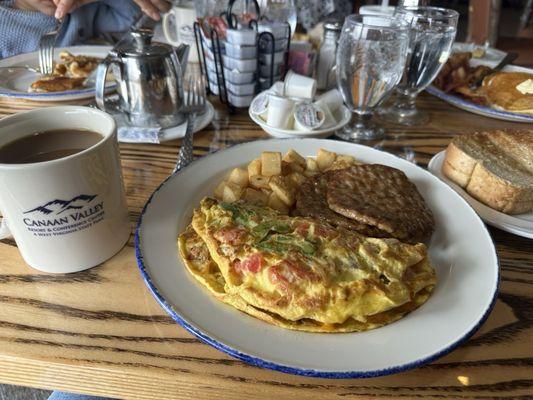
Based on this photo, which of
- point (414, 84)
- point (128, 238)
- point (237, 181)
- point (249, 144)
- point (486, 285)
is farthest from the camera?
point (414, 84)

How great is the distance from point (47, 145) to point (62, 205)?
18 cm

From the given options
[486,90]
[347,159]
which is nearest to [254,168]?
[347,159]

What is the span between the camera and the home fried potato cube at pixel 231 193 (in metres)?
1.01

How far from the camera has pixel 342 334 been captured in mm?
670

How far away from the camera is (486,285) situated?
2.45 ft

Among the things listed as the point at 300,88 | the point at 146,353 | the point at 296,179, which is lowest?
the point at 146,353

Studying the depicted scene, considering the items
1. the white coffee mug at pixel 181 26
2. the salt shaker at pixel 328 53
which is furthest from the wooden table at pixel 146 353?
the white coffee mug at pixel 181 26

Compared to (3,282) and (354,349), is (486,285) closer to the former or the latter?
(354,349)

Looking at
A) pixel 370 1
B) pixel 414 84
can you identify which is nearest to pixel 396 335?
pixel 414 84

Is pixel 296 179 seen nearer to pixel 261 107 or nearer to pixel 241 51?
pixel 261 107

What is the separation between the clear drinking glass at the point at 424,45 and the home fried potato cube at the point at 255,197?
0.79 m

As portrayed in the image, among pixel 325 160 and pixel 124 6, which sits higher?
pixel 124 6

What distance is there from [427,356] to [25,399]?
1362 mm

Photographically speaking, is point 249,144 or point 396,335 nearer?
point 396,335
